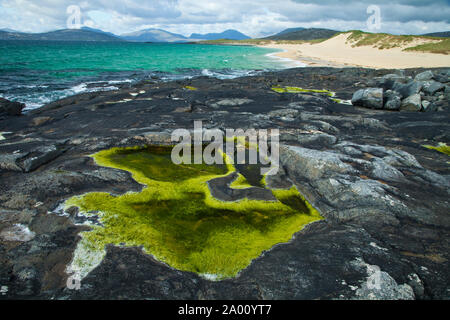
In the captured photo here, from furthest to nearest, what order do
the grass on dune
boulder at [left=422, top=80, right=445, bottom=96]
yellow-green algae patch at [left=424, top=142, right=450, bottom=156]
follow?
the grass on dune < boulder at [left=422, top=80, right=445, bottom=96] < yellow-green algae patch at [left=424, top=142, right=450, bottom=156]

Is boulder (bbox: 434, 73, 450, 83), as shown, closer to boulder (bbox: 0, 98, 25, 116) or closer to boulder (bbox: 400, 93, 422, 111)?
boulder (bbox: 400, 93, 422, 111)

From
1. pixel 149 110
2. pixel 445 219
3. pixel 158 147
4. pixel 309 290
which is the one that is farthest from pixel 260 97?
pixel 309 290

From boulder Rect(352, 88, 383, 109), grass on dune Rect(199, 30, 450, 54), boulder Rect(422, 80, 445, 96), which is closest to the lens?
boulder Rect(352, 88, 383, 109)

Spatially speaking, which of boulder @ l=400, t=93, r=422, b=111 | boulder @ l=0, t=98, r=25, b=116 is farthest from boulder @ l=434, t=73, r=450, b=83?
boulder @ l=0, t=98, r=25, b=116

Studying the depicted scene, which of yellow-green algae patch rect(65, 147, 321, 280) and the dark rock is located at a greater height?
the dark rock

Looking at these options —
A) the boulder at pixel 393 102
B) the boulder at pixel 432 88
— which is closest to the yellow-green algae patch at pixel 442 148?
the boulder at pixel 393 102

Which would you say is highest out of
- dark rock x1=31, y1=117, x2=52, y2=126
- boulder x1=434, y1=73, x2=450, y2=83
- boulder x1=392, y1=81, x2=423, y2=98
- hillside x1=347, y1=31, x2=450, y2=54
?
hillside x1=347, y1=31, x2=450, y2=54
